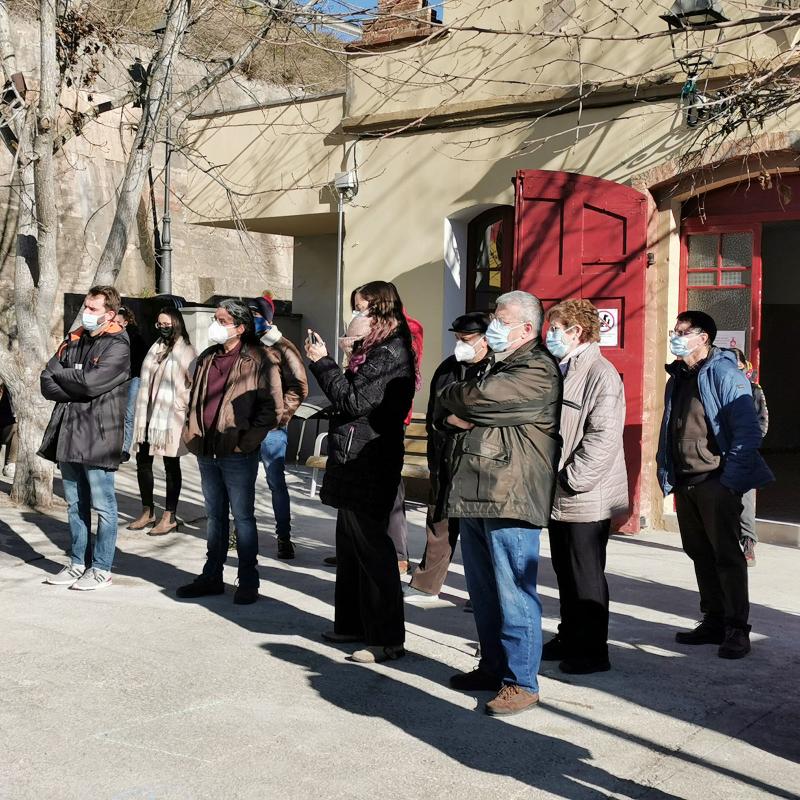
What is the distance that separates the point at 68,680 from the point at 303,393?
303 cm

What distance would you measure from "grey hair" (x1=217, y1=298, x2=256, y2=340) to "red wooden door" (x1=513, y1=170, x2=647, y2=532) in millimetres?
3916

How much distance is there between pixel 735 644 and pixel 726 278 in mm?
5008

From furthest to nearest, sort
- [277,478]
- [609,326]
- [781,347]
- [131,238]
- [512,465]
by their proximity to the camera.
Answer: [131,238], [781,347], [609,326], [277,478], [512,465]

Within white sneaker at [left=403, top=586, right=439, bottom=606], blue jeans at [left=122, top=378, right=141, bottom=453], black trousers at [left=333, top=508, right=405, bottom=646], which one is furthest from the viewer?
blue jeans at [left=122, top=378, right=141, bottom=453]

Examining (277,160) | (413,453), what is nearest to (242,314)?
(413,453)

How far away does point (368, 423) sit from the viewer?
569cm

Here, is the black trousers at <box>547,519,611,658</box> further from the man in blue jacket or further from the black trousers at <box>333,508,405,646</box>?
the black trousers at <box>333,508,405,646</box>

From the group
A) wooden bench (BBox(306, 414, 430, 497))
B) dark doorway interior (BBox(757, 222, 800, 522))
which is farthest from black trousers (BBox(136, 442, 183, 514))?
dark doorway interior (BBox(757, 222, 800, 522))

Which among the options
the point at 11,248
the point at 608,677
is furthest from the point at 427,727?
the point at 11,248

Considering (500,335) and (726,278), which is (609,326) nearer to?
(726,278)

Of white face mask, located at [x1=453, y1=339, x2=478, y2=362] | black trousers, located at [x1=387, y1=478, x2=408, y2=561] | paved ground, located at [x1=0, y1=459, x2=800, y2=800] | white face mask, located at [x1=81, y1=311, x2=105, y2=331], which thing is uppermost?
white face mask, located at [x1=81, y1=311, x2=105, y2=331]

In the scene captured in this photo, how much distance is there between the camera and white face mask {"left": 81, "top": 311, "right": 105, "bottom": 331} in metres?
7.06

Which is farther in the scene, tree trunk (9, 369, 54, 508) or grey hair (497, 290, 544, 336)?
tree trunk (9, 369, 54, 508)

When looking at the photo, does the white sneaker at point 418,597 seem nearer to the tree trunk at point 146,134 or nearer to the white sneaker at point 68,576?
the white sneaker at point 68,576
